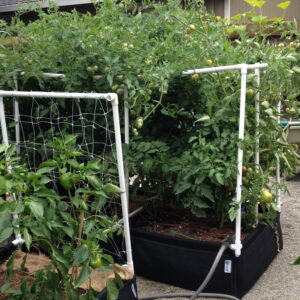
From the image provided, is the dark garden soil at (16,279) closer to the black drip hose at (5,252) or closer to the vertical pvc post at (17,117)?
the black drip hose at (5,252)

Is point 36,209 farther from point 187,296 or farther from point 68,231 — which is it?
point 187,296

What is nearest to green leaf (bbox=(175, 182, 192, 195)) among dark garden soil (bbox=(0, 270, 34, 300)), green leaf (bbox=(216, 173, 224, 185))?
green leaf (bbox=(216, 173, 224, 185))

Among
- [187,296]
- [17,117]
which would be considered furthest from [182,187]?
[17,117]

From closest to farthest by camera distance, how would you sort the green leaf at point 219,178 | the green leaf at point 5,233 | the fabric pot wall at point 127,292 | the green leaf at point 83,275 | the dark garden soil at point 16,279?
the green leaf at point 5,233 < the green leaf at point 83,275 < the fabric pot wall at point 127,292 < the dark garden soil at point 16,279 < the green leaf at point 219,178

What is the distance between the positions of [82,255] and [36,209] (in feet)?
0.90

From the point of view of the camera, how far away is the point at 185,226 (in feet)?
9.43

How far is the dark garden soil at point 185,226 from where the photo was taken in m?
2.72

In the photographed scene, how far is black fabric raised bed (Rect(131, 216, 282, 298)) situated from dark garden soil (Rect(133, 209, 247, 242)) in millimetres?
162

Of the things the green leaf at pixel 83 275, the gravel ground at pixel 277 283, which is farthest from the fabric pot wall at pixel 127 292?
the gravel ground at pixel 277 283

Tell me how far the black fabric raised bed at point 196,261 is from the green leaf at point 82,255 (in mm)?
1066

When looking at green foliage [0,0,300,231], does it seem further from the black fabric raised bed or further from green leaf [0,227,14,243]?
green leaf [0,227,14,243]

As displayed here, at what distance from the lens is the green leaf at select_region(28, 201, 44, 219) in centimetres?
136

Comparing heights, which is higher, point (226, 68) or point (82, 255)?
point (226, 68)

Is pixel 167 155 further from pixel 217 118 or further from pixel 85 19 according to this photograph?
pixel 85 19
